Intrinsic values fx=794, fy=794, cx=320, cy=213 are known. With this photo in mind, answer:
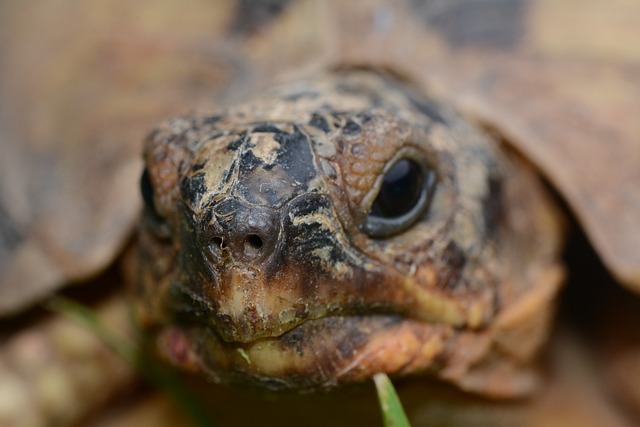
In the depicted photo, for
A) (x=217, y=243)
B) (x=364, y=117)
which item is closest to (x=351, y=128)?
(x=364, y=117)

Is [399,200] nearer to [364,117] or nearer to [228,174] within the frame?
[364,117]

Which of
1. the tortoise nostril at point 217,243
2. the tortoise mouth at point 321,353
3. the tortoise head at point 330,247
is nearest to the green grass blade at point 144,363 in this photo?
the tortoise head at point 330,247

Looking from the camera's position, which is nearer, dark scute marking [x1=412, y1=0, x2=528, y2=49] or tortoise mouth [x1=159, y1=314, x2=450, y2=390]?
tortoise mouth [x1=159, y1=314, x2=450, y2=390]

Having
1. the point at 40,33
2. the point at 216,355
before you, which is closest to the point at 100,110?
the point at 40,33

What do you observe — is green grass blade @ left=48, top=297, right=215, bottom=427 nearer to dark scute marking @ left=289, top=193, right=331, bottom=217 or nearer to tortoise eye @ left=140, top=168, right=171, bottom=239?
tortoise eye @ left=140, top=168, right=171, bottom=239

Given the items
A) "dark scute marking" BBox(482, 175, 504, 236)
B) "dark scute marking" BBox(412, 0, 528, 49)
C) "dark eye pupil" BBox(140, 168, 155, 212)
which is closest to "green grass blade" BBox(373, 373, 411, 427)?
"dark scute marking" BBox(482, 175, 504, 236)
